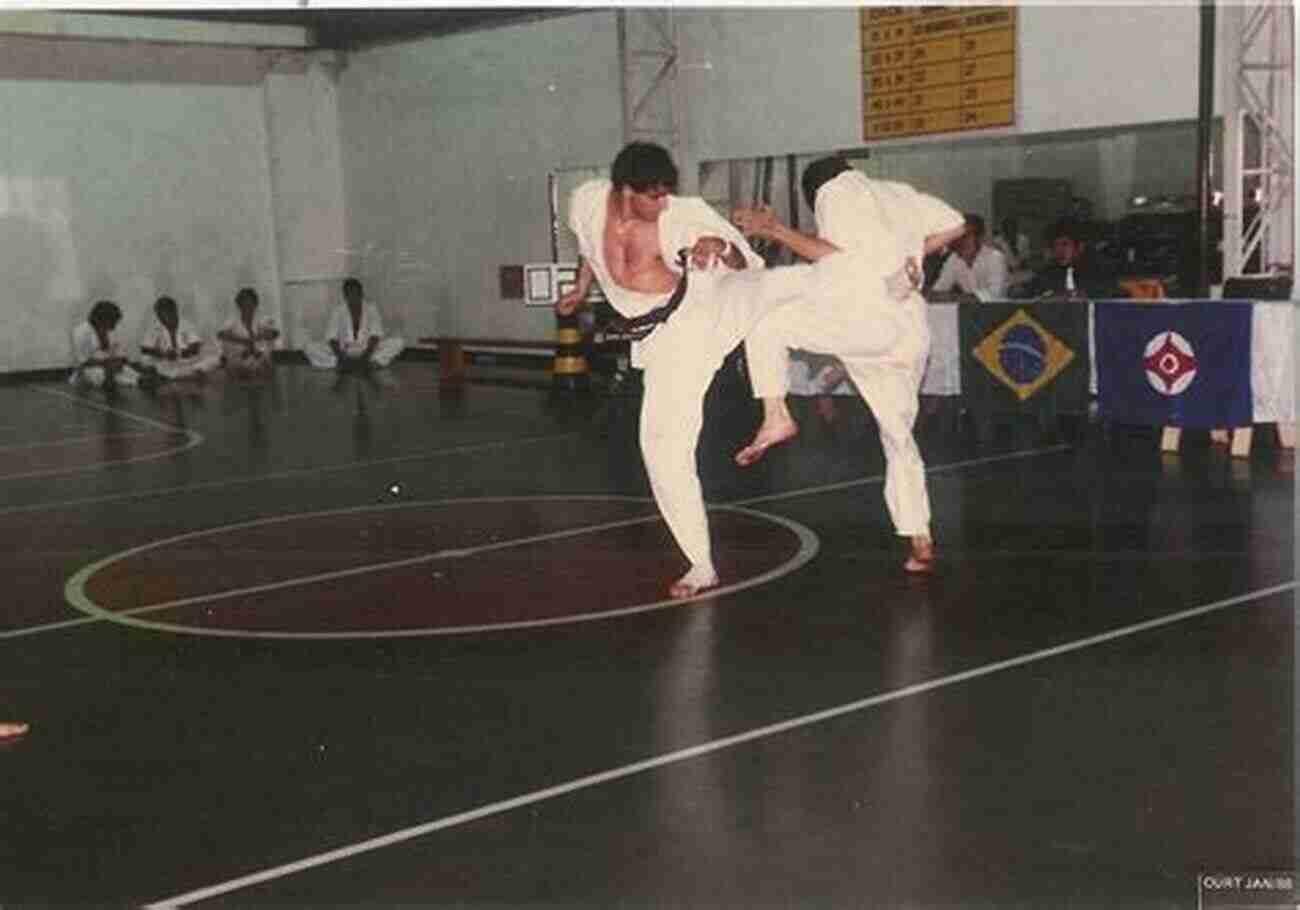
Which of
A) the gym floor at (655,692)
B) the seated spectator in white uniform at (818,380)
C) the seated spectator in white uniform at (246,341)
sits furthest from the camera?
the seated spectator in white uniform at (246,341)

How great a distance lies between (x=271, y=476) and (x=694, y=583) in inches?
173

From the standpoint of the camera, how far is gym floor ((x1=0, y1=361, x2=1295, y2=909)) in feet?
11.3

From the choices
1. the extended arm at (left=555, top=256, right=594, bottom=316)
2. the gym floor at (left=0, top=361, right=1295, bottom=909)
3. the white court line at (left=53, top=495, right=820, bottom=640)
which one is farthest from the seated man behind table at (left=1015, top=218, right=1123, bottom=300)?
the extended arm at (left=555, top=256, right=594, bottom=316)

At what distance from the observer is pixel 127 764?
4312mm

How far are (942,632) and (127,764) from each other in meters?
2.56

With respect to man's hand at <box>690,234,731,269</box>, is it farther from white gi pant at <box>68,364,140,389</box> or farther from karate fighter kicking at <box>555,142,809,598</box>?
white gi pant at <box>68,364,140,389</box>

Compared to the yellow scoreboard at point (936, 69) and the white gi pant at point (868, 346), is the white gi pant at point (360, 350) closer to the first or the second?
the yellow scoreboard at point (936, 69)

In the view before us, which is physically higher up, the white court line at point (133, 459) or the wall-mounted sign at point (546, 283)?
the wall-mounted sign at point (546, 283)

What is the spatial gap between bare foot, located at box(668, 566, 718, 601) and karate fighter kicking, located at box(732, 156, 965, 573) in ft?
1.54

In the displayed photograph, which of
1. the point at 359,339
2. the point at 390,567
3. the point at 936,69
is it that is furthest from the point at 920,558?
the point at 359,339

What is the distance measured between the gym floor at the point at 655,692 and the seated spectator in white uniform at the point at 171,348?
769 cm

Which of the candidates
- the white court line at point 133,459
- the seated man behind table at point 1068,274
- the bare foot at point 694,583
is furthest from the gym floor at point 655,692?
the seated man behind table at point 1068,274

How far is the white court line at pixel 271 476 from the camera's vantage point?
8969mm

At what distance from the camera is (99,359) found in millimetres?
16312
